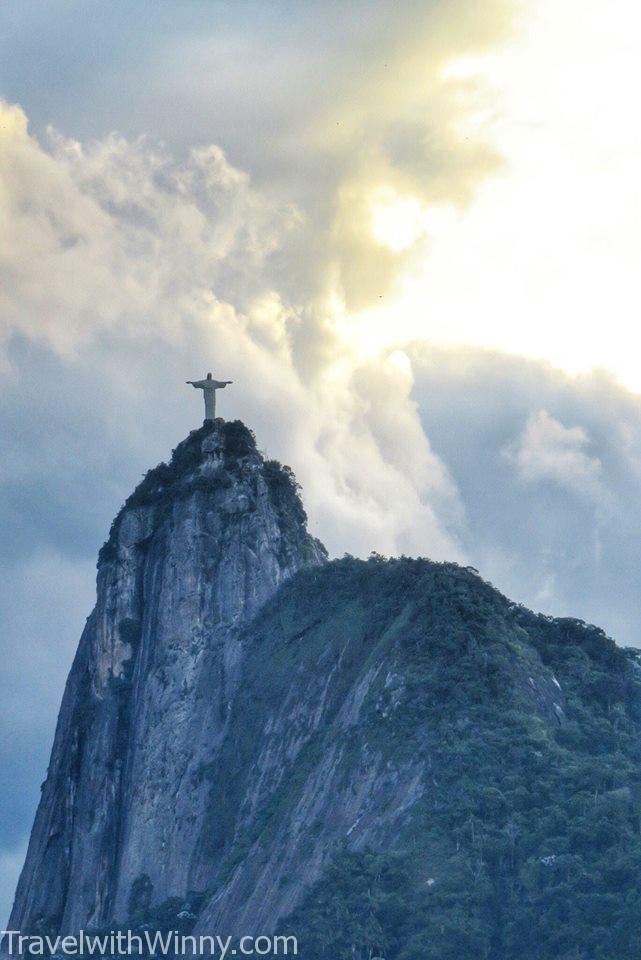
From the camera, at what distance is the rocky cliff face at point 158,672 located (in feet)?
512

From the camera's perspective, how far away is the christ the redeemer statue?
169 meters

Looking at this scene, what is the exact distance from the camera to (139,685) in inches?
6407

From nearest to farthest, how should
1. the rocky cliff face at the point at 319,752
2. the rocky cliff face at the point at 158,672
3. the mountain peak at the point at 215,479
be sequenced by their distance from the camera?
the rocky cliff face at the point at 319,752 < the rocky cliff face at the point at 158,672 < the mountain peak at the point at 215,479

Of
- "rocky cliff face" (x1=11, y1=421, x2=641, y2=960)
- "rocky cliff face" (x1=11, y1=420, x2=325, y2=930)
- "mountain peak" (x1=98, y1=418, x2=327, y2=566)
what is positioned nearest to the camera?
"rocky cliff face" (x1=11, y1=421, x2=641, y2=960)

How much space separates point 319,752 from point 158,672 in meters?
20.1

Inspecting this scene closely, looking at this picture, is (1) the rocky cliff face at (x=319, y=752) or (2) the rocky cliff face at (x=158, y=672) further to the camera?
(2) the rocky cliff face at (x=158, y=672)

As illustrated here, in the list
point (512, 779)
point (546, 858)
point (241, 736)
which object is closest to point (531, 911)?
point (546, 858)

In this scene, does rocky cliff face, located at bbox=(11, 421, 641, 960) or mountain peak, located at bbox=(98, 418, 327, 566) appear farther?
mountain peak, located at bbox=(98, 418, 327, 566)

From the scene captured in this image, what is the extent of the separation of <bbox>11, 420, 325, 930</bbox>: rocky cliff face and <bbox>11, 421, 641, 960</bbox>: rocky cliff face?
18 centimetres

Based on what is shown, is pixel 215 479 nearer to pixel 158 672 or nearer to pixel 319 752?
pixel 158 672

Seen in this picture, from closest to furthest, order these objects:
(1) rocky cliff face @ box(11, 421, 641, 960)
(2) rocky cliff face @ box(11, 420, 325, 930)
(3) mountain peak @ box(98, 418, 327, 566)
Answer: (1) rocky cliff face @ box(11, 421, 641, 960), (2) rocky cliff face @ box(11, 420, 325, 930), (3) mountain peak @ box(98, 418, 327, 566)

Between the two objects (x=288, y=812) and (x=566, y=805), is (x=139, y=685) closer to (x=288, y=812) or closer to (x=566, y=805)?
(x=288, y=812)

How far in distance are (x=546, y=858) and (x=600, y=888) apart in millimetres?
4062

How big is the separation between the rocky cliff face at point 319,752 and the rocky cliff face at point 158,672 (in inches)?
7.3
